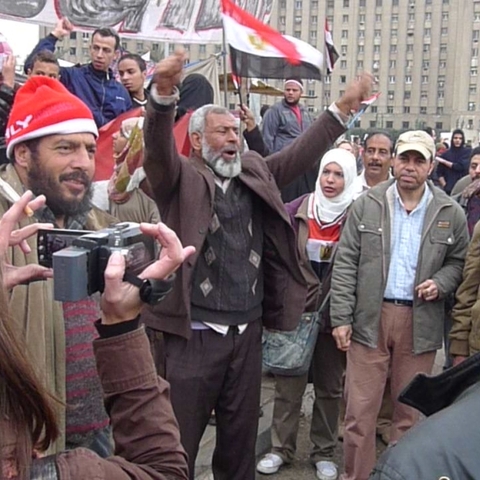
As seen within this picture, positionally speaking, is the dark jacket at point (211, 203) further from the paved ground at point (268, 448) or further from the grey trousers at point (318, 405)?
the paved ground at point (268, 448)

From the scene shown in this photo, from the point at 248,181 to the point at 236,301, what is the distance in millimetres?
589

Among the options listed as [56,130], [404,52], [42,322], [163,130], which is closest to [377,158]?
[163,130]

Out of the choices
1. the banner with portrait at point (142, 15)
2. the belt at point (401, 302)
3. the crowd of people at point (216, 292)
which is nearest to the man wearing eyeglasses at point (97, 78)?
the banner with portrait at point (142, 15)

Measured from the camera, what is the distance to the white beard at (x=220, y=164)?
3260 millimetres

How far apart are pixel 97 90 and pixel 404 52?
10474cm

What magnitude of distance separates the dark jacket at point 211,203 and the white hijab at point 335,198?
0.61 metres

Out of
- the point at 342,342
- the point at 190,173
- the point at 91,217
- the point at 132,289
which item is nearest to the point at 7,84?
the point at 190,173

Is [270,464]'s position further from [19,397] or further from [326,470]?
[19,397]

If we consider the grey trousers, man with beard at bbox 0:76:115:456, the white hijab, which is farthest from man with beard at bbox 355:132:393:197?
Result: man with beard at bbox 0:76:115:456

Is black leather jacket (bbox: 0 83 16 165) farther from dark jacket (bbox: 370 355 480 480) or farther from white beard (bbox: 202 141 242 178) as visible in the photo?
dark jacket (bbox: 370 355 480 480)

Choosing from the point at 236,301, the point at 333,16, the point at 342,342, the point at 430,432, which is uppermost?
the point at 333,16

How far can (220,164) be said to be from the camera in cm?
327

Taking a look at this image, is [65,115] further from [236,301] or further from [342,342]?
[342,342]

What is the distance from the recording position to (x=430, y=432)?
50.2 inches
